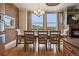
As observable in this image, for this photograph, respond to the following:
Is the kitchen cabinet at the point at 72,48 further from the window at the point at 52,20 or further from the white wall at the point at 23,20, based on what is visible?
the white wall at the point at 23,20

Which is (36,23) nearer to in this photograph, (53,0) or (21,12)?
(21,12)

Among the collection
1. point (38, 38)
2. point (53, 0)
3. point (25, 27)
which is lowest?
point (38, 38)

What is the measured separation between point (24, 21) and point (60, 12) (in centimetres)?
84

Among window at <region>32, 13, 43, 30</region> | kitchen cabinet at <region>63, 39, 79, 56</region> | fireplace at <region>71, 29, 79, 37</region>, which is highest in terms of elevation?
window at <region>32, 13, 43, 30</region>

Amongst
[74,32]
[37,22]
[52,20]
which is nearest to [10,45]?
[37,22]

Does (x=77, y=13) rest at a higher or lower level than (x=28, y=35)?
higher

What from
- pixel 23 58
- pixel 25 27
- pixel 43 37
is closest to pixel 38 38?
pixel 43 37

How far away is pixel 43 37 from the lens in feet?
12.9

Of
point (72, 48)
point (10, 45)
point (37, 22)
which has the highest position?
point (37, 22)

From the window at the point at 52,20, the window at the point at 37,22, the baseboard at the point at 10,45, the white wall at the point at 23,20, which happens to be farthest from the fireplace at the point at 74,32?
the baseboard at the point at 10,45

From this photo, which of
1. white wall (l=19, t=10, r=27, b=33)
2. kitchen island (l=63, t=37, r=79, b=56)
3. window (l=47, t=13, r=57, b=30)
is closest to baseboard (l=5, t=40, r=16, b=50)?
white wall (l=19, t=10, r=27, b=33)

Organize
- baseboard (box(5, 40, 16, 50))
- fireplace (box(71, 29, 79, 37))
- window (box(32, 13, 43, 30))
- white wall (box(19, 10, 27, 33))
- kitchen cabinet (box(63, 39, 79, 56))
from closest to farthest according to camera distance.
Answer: kitchen cabinet (box(63, 39, 79, 56))
fireplace (box(71, 29, 79, 37))
window (box(32, 13, 43, 30))
baseboard (box(5, 40, 16, 50))
white wall (box(19, 10, 27, 33))

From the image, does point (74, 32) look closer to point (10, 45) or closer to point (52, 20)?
point (52, 20)

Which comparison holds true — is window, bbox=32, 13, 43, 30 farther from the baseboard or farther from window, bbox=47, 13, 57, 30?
the baseboard
